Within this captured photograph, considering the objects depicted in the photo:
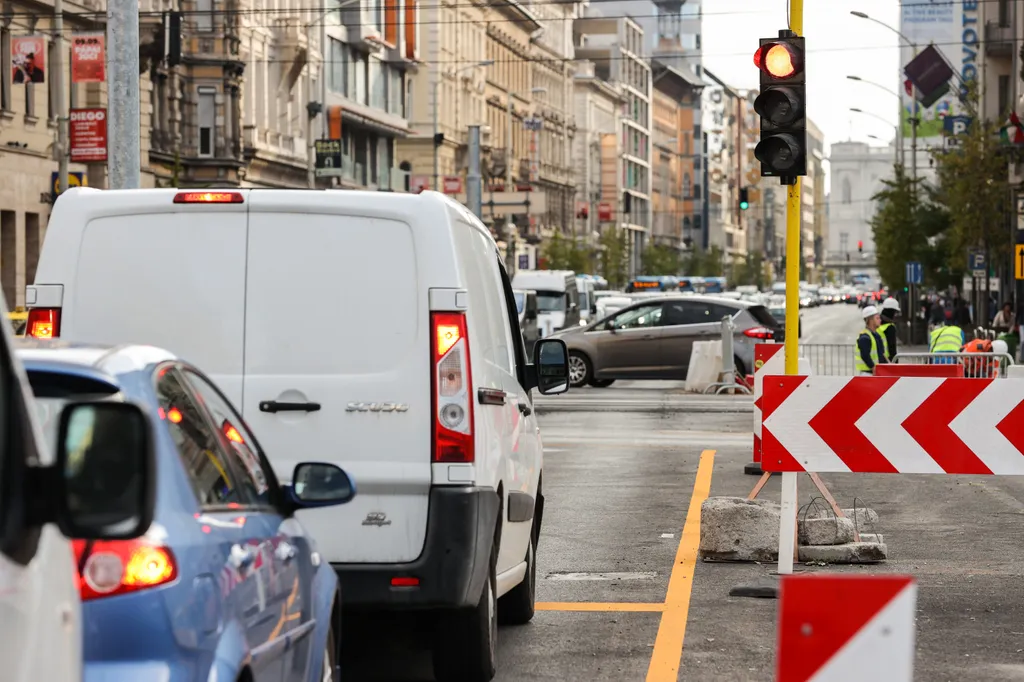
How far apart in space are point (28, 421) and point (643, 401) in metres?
28.2

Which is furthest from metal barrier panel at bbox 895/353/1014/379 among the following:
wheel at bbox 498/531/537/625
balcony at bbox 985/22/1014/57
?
balcony at bbox 985/22/1014/57

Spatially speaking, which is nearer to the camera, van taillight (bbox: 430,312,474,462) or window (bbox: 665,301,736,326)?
van taillight (bbox: 430,312,474,462)

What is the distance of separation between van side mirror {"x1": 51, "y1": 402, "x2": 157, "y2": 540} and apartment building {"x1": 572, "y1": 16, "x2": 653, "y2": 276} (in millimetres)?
145606

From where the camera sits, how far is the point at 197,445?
4.98 metres

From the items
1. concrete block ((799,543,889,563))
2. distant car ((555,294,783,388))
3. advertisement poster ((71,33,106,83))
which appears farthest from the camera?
distant car ((555,294,783,388))

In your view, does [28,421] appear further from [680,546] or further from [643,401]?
[643,401]

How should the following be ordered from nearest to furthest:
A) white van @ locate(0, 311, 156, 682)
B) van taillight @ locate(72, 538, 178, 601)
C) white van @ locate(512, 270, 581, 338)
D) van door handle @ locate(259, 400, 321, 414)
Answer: white van @ locate(0, 311, 156, 682), van taillight @ locate(72, 538, 178, 601), van door handle @ locate(259, 400, 321, 414), white van @ locate(512, 270, 581, 338)

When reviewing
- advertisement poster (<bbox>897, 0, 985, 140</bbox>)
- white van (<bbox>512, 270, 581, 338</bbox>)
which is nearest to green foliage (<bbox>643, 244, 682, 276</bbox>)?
advertisement poster (<bbox>897, 0, 985, 140</bbox>)

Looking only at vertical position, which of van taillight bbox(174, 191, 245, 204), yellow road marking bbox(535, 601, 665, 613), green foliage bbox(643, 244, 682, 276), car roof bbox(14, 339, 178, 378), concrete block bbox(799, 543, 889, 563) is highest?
green foliage bbox(643, 244, 682, 276)

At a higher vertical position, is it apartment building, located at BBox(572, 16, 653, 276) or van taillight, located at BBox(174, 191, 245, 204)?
apartment building, located at BBox(572, 16, 653, 276)

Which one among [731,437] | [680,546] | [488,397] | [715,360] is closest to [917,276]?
[715,360]

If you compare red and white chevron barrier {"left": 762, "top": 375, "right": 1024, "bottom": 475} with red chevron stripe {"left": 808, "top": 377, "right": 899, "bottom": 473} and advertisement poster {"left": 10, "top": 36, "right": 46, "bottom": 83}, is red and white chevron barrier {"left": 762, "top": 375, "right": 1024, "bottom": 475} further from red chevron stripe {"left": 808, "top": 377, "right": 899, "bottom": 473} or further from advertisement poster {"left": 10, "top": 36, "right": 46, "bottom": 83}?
advertisement poster {"left": 10, "top": 36, "right": 46, "bottom": 83}

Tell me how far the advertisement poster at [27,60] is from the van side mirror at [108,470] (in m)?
40.3

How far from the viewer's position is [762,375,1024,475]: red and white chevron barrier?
10.5 m
